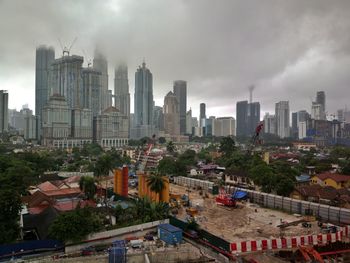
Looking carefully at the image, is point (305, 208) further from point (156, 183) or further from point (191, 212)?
point (156, 183)

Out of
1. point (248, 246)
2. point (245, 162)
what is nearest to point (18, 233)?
point (248, 246)

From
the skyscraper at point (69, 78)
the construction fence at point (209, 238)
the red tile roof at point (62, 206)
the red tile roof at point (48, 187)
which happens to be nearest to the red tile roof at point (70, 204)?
the red tile roof at point (62, 206)

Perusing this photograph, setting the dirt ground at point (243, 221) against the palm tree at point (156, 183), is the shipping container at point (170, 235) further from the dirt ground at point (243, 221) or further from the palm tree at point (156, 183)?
the palm tree at point (156, 183)

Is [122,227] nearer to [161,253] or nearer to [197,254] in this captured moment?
[161,253]

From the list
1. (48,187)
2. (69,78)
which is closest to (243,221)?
(48,187)

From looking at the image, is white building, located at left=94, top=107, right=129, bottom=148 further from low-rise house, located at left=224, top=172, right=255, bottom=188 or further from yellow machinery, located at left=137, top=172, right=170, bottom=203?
yellow machinery, located at left=137, top=172, right=170, bottom=203

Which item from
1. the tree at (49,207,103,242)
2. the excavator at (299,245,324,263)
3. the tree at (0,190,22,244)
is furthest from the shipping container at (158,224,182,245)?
the tree at (0,190,22,244)
